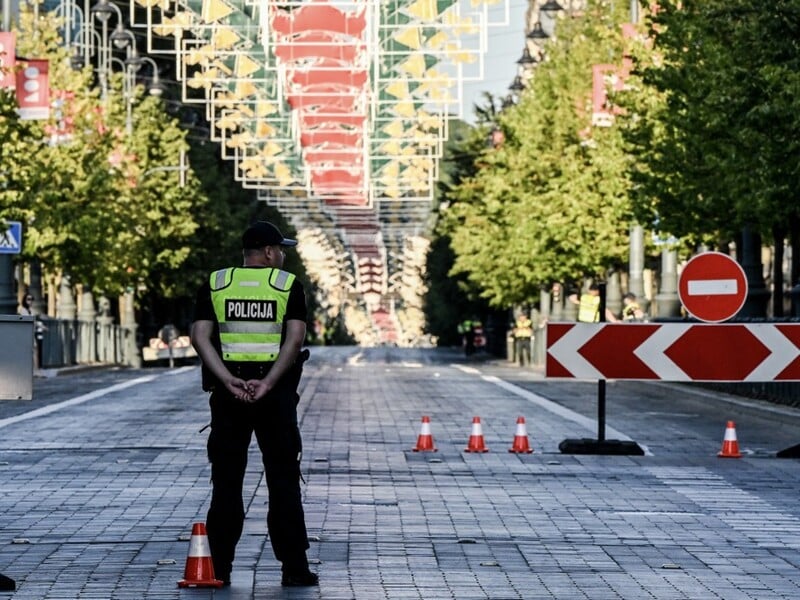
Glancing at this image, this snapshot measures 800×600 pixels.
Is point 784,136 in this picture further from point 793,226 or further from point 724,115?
point 793,226

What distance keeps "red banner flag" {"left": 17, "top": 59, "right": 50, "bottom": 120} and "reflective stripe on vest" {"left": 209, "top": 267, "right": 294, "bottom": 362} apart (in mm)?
34998

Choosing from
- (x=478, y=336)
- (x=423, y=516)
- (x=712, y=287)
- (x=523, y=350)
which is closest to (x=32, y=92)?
(x=712, y=287)

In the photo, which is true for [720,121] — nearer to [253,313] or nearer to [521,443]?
[521,443]

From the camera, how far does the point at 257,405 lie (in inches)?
417

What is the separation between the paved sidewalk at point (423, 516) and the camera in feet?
36.1

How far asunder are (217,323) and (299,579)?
1284 mm

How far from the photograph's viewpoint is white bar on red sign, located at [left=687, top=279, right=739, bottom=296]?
22609mm

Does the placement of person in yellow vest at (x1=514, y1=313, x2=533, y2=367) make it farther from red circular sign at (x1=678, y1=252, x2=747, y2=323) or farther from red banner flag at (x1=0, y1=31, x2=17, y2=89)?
red circular sign at (x1=678, y1=252, x2=747, y2=323)

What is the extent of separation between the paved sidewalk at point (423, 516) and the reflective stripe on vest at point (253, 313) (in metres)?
1.14

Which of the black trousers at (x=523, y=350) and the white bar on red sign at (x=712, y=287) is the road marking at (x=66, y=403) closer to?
the white bar on red sign at (x=712, y=287)

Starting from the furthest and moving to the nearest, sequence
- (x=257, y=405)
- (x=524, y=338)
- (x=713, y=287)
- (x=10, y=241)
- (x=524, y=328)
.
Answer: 1. (x=524, y=338)
2. (x=524, y=328)
3. (x=10, y=241)
4. (x=713, y=287)
5. (x=257, y=405)

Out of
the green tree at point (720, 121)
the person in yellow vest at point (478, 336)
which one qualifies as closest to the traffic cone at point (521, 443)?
the green tree at point (720, 121)

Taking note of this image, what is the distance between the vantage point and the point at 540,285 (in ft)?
236

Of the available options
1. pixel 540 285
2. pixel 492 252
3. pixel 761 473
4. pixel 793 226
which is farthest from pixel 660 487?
pixel 492 252
